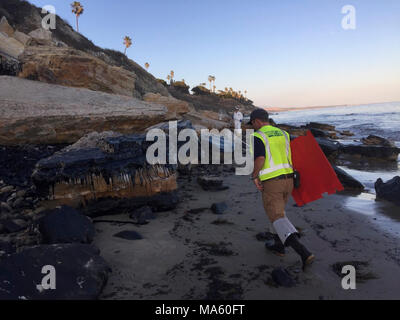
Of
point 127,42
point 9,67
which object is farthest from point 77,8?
point 9,67

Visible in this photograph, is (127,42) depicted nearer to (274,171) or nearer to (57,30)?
(57,30)

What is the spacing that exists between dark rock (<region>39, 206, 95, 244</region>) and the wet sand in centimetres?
29

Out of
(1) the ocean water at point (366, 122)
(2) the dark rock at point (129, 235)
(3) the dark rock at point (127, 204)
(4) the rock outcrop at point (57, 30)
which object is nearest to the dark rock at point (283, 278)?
(2) the dark rock at point (129, 235)

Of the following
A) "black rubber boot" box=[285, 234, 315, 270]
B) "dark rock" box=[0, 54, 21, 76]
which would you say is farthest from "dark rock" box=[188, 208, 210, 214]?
"dark rock" box=[0, 54, 21, 76]

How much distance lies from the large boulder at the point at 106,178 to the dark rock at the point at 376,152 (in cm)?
1058

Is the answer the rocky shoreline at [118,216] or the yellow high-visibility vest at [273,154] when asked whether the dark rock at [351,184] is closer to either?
the rocky shoreline at [118,216]

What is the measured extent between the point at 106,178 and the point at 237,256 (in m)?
2.64

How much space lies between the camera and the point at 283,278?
2791mm

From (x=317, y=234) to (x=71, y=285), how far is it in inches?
137

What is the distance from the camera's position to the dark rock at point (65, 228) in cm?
322

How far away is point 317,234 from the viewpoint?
13.4ft
